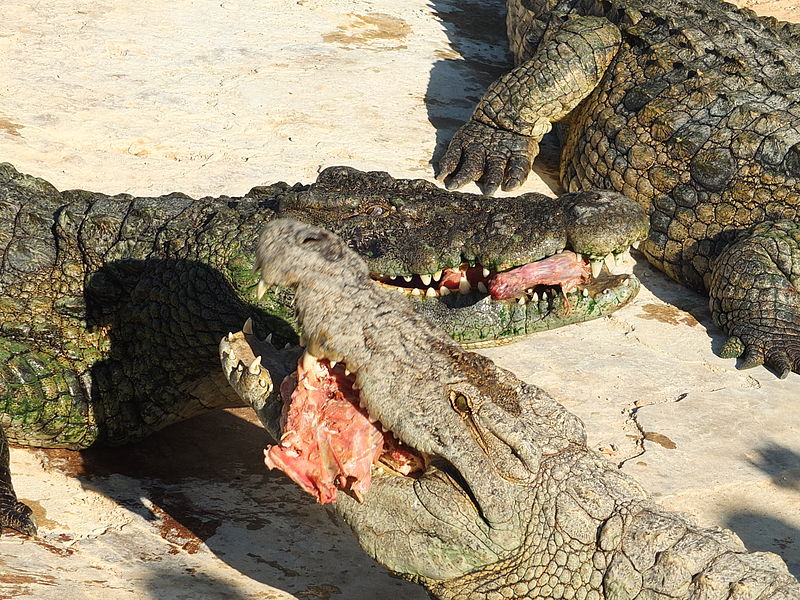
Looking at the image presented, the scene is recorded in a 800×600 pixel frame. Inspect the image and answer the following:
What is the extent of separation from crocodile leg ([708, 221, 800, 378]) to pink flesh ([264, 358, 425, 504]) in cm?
324

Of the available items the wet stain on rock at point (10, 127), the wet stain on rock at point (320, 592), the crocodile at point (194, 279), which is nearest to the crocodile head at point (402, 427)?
the wet stain on rock at point (320, 592)

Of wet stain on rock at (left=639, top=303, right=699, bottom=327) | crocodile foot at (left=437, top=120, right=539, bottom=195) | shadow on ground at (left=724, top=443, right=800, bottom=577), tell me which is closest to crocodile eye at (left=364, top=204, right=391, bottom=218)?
shadow on ground at (left=724, top=443, right=800, bottom=577)

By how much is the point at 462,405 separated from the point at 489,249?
1.23 metres

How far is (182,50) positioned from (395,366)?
6.40 m

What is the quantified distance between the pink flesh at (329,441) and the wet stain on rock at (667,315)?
337 cm

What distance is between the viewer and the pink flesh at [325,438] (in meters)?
3.13

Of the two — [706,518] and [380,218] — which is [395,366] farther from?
[706,518]

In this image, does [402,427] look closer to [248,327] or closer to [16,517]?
[248,327]

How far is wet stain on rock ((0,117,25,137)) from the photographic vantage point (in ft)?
23.1

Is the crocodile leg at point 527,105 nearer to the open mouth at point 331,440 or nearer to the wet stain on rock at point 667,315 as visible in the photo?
the wet stain on rock at point 667,315

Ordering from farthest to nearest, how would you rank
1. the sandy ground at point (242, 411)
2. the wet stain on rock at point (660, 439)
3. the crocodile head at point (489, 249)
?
1. the wet stain on rock at point (660, 439)
2. the crocodile head at point (489, 249)
3. the sandy ground at point (242, 411)

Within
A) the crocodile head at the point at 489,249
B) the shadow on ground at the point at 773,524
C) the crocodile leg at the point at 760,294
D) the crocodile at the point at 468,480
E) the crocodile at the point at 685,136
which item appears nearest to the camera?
the crocodile at the point at 468,480

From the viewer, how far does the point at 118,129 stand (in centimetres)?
737

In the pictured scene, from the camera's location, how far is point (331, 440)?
3.21 meters
